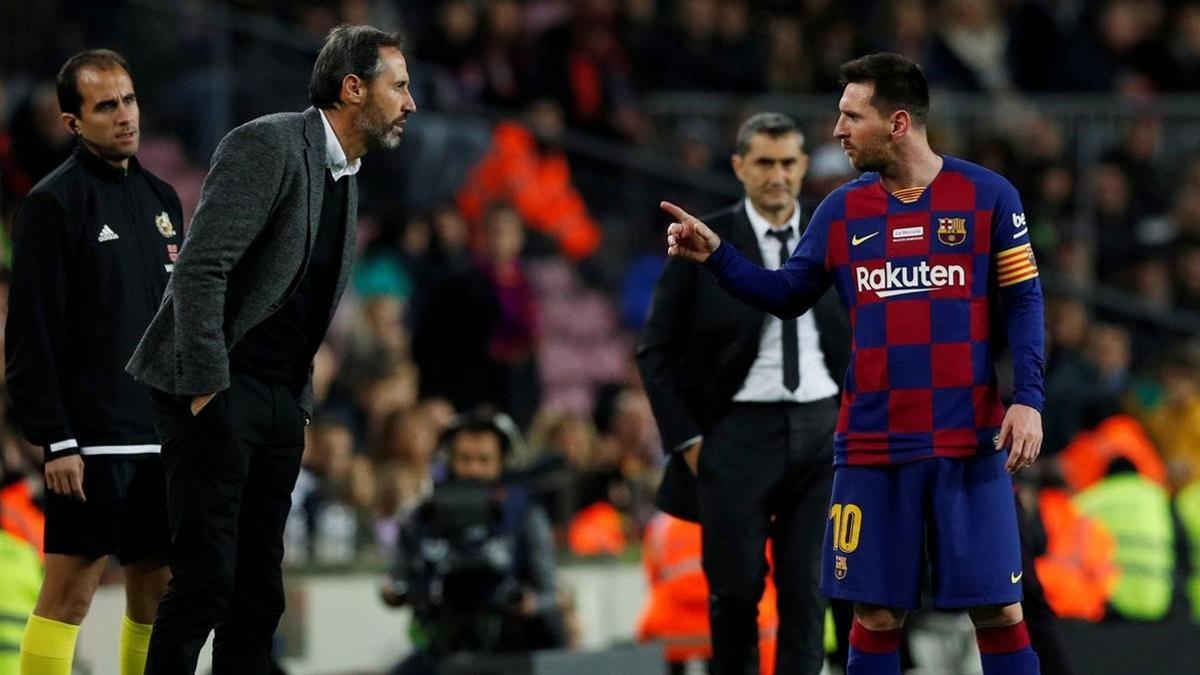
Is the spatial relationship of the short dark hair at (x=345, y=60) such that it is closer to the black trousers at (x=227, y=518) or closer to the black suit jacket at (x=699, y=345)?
the black trousers at (x=227, y=518)

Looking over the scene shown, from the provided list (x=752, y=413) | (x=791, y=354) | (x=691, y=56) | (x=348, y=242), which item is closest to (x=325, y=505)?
(x=752, y=413)

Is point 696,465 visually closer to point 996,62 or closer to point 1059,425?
point 1059,425

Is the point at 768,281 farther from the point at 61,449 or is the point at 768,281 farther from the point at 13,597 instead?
the point at 13,597

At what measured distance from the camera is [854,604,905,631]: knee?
661 centimetres

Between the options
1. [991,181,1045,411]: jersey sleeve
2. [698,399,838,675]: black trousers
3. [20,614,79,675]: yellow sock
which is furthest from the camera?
[698,399,838,675]: black trousers

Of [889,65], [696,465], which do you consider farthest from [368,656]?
[889,65]

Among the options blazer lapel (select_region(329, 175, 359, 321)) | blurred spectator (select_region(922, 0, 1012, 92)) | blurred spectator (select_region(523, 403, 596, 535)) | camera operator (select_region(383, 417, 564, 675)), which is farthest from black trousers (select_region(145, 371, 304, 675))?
blurred spectator (select_region(922, 0, 1012, 92))

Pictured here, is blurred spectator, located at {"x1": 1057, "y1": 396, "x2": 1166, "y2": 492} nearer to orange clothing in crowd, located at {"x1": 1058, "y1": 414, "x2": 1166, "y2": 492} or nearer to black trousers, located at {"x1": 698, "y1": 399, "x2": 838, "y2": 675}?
orange clothing in crowd, located at {"x1": 1058, "y1": 414, "x2": 1166, "y2": 492}

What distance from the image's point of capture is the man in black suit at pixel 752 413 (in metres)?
7.84

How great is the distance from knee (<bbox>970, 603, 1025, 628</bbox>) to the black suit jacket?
1.65m

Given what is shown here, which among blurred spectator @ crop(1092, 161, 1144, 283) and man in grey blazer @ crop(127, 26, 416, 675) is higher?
blurred spectator @ crop(1092, 161, 1144, 283)

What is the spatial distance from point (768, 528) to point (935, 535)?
56.6 inches

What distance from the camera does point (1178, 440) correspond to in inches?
612

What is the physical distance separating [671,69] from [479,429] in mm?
7937
